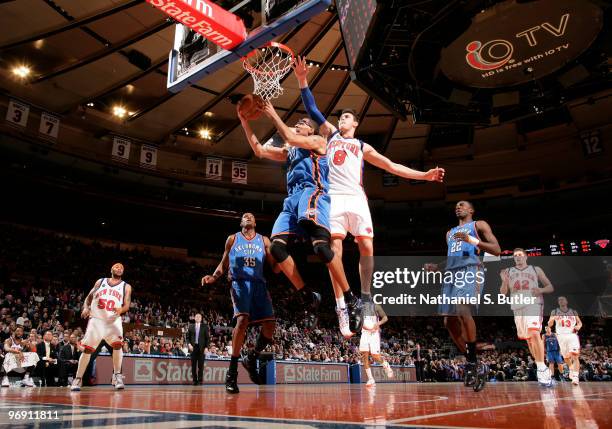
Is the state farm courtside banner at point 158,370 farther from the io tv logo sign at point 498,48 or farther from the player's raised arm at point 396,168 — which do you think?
the io tv logo sign at point 498,48

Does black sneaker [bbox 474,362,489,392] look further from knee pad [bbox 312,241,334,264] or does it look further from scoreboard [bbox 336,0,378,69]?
scoreboard [bbox 336,0,378,69]

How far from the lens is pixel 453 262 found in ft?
19.6

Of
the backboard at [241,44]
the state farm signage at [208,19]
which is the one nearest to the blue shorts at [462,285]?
the backboard at [241,44]

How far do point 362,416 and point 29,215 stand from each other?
22545 millimetres

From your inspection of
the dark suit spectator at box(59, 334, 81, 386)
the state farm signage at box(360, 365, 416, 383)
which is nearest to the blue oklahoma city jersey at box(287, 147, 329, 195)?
the dark suit spectator at box(59, 334, 81, 386)

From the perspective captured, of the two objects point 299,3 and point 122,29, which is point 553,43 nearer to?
point 299,3

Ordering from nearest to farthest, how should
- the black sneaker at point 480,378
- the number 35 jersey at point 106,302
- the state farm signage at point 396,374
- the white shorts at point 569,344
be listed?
1. the black sneaker at point 480,378
2. the number 35 jersey at point 106,302
3. the white shorts at point 569,344
4. the state farm signage at point 396,374

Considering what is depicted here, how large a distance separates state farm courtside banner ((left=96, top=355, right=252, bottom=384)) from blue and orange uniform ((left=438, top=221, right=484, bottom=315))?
761 cm

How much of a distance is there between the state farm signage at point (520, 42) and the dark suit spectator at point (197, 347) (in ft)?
27.0

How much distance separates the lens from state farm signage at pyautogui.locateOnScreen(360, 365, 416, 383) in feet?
50.9

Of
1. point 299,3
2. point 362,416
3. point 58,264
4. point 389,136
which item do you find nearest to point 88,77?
point 58,264

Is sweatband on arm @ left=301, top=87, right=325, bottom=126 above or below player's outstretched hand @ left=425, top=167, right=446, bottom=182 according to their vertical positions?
above

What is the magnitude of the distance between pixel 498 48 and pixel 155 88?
41.4ft

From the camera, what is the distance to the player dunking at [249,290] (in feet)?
17.6
